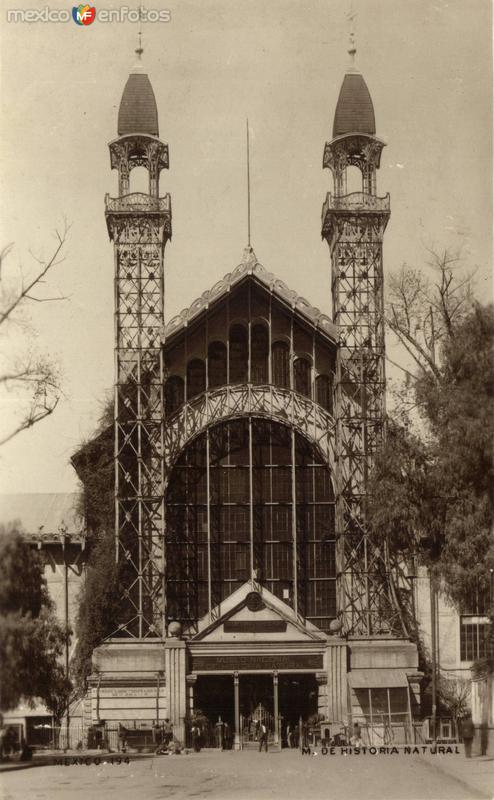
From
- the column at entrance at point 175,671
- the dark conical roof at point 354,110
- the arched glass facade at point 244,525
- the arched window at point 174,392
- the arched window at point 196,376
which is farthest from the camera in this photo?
the dark conical roof at point 354,110

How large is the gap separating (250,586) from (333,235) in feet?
46.3

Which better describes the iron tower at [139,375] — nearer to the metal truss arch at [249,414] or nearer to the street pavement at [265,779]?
the metal truss arch at [249,414]

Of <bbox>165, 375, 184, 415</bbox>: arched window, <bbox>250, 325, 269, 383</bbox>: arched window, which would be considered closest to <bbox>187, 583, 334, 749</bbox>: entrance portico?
<bbox>165, 375, 184, 415</bbox>: arched window

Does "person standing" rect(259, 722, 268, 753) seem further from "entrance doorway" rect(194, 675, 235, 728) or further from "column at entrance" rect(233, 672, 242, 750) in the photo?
"entrance doorway" rect(194, 675, 235, 728)

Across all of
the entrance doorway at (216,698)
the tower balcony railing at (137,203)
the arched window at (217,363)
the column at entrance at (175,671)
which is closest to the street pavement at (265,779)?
the column at entrance at (175,671)

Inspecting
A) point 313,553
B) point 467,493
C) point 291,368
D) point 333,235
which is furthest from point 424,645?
point 467,493

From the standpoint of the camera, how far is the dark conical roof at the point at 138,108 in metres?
51.2

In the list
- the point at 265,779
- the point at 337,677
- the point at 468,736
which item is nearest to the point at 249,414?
the point at 337,677

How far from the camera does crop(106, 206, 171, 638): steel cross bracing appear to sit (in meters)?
48.1

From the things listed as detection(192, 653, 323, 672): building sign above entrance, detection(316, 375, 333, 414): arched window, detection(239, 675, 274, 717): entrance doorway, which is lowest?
detection(239, 675, 274, 717): entrance doorway

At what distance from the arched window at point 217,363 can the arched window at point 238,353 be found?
1.08 ft

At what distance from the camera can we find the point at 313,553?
49.6m

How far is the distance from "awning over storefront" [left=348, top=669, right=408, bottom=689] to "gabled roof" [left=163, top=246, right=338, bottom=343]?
12624 millimetres

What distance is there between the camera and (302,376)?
168 feet
